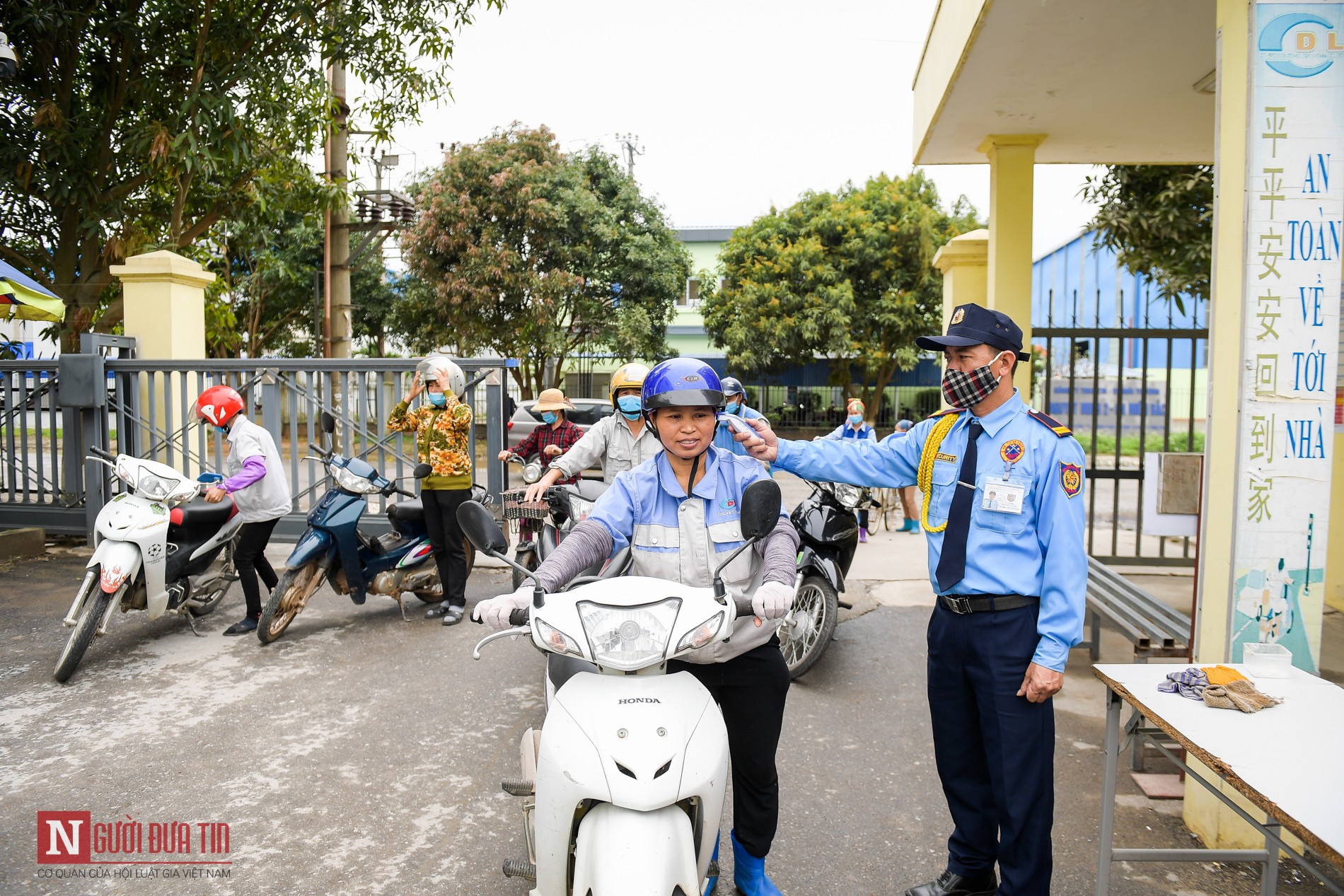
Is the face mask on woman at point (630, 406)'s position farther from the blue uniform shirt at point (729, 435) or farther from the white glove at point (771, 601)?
the white glove at point (771, 601)

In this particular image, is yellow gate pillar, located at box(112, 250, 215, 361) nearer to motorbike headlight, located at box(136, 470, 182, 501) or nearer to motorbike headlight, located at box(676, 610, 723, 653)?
motorbike headlight, located at box(136, 470, 182, 501)

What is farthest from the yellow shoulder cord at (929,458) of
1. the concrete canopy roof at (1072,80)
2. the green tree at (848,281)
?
the green tree at (848,281)

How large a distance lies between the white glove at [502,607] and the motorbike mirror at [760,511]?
570mm

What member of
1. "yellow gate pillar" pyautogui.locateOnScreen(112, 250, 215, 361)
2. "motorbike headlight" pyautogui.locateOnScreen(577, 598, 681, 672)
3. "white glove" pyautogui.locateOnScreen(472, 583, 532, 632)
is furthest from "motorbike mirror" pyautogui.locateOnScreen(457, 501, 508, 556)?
"yellow gate pillar" pyautogui.locateOnScreen(112, 250, 215, 361)

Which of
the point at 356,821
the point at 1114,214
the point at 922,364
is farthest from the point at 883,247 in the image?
the point at 356,821

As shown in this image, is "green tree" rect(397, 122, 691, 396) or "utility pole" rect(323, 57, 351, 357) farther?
"green tree" rect(397, 122, 691, 396)

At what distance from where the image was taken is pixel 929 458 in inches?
111

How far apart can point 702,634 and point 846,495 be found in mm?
3233

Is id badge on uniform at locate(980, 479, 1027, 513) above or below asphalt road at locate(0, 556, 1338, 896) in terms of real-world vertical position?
above

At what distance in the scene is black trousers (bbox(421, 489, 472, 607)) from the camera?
5930 mm

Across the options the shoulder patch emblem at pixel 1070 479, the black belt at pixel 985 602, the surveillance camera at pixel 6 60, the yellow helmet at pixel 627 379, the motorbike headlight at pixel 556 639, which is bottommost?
the black belt at pixel 985 602

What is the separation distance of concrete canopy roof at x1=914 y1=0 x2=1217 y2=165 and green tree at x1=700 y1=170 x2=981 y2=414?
575 inches

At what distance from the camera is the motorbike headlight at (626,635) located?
2.00 metres

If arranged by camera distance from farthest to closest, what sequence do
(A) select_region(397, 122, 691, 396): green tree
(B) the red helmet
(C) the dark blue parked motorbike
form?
(A) select_region(397, 122, 691, 396): green tree → (C) the dark blue parked motorbike → (B) the red helmet
